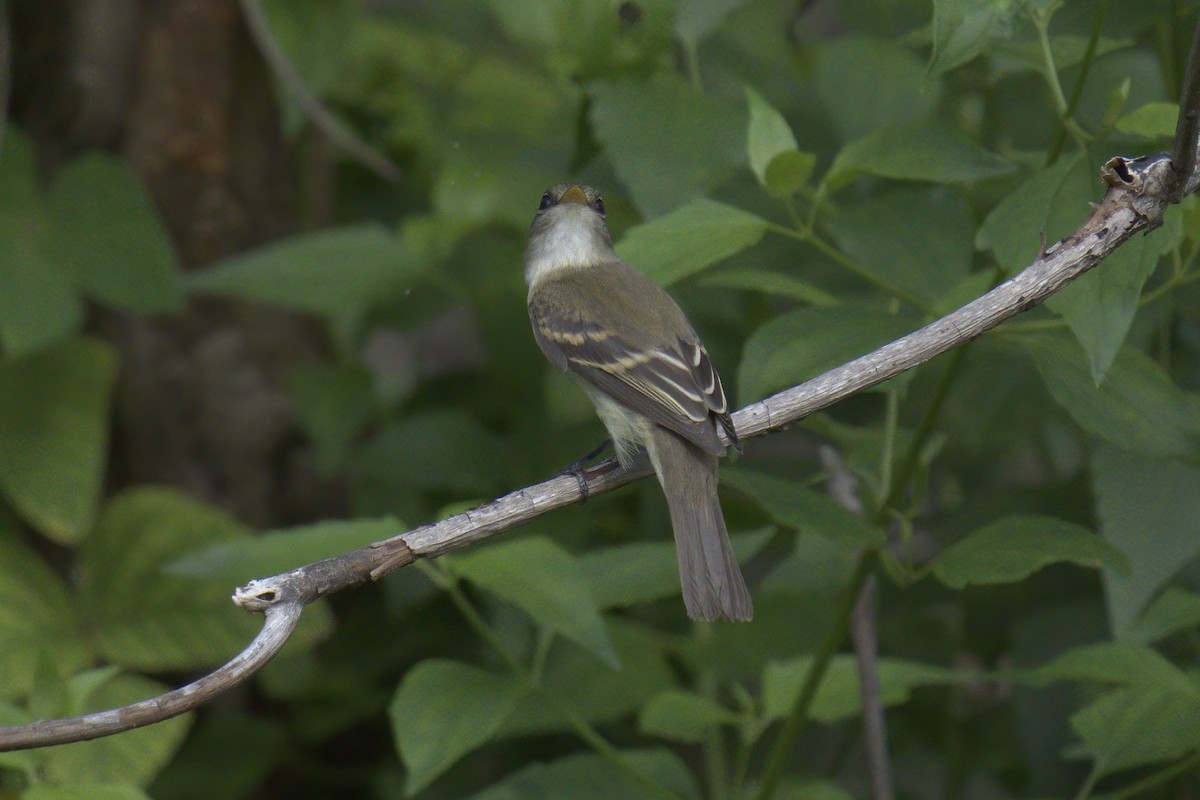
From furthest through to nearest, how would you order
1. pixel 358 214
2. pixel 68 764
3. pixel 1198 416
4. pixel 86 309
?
pixel 358 214, pixel 86 309, pixel 68 764, pixel 1198 416

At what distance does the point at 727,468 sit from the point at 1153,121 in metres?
0.93

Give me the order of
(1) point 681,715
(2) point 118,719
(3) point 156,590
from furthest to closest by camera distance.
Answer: (3) point 156,590
(1) point 681,715
(2) point 118,719

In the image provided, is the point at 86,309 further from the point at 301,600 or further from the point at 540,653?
the point at 301,600

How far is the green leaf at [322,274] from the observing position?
3.39m

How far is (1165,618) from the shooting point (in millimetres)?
2330

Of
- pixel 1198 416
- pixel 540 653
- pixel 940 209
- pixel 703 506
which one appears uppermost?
pixel 940 209

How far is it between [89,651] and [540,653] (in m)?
1.61

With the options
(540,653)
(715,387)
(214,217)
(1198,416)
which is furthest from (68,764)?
(1198,416)

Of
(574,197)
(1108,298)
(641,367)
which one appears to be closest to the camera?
(1108,298)

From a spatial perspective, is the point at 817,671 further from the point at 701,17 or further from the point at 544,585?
the point at 701,17

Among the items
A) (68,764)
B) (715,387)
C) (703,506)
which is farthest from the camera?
(68,764)

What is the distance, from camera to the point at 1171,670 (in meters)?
2.24

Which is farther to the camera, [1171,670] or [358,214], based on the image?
[358,214]

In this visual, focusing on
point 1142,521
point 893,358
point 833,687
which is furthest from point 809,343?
point 833,687
